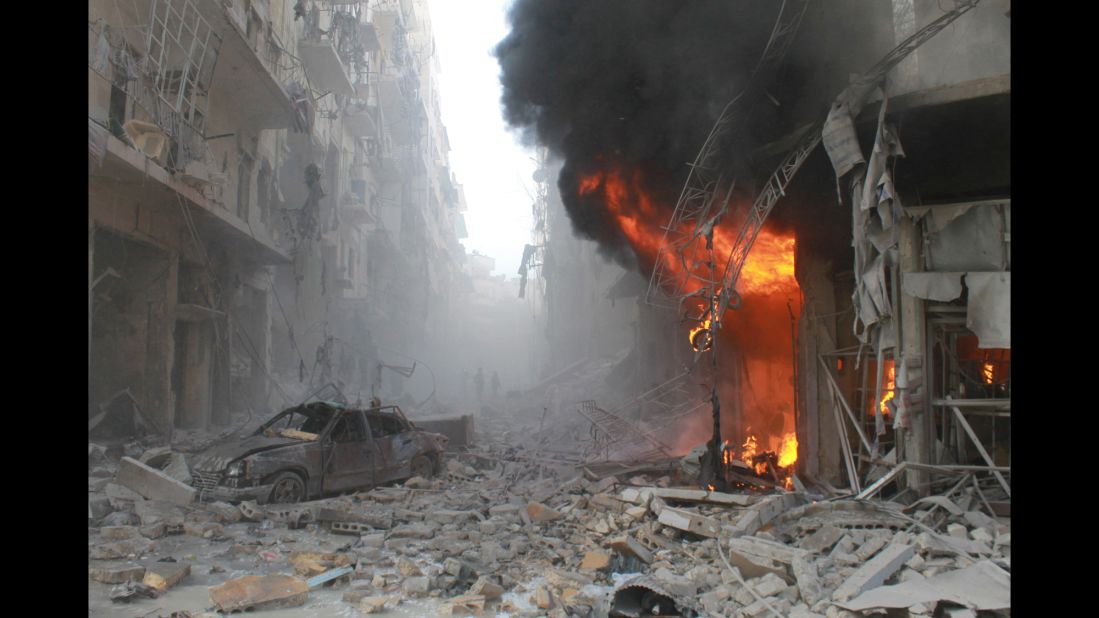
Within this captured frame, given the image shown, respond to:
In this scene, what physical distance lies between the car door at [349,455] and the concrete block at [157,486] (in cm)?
182

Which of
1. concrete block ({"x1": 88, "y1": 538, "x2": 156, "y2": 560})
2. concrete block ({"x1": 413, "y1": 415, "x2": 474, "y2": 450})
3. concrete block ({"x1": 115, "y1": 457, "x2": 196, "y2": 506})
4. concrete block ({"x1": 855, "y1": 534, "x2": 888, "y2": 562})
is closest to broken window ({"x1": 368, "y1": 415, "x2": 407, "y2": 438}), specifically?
concrete block ({"x1": 115, "y1": 457, "x2": 196, "y2": 506})

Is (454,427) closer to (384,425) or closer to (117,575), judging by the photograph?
(384,425)

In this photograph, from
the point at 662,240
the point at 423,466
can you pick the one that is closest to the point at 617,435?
the point at 662,240

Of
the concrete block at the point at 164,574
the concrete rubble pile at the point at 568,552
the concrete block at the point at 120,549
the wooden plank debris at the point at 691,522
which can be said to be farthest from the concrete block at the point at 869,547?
the concrete block at the point at 120,549

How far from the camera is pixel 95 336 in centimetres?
1288

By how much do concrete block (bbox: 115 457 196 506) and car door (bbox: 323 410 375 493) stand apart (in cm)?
182

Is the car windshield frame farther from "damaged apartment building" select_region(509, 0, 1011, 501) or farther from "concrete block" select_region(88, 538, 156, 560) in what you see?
"damaged apartment building" select_region(509, 0, 1011, 501)

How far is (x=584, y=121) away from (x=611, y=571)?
10765 mm

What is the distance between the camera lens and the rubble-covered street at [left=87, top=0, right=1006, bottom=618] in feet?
21.3

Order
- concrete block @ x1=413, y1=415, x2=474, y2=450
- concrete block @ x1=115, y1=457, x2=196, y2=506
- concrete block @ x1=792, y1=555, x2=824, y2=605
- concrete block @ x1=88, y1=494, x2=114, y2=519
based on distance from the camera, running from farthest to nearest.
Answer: concrete block @ x1=413, y1=415, x2=474, y2=450 < concrete block @ x1=115, y1=457, x2=196, y2=506 < concrete block @ x1=88, y1=494, x2=114, y2=519 < concrete block @ x1=792, y1=555, x2=824, y2=605

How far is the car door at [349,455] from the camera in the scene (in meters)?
9.66

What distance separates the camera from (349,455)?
9984mm
